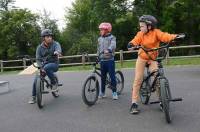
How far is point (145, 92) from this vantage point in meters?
8.70

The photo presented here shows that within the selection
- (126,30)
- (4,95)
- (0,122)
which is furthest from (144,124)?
(126,30)

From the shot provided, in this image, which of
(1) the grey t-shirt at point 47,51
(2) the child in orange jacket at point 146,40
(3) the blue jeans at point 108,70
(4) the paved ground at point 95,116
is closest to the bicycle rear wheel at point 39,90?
(4) the paved ground at point 95,116

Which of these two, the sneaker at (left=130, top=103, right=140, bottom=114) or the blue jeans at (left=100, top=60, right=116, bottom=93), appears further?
the blue jeans at (left=100, top=60, right=116, bottom=93)

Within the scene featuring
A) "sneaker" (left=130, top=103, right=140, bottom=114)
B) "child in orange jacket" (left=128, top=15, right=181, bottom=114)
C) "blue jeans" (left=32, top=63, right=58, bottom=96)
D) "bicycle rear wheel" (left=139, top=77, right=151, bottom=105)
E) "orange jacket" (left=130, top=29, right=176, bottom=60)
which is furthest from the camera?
"blue jeans" (left=32, top=63, right=58, bottom=96)

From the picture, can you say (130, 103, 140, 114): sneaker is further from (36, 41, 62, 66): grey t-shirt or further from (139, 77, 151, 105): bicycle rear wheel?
(36, 41, 62, 66): grey t-shirt

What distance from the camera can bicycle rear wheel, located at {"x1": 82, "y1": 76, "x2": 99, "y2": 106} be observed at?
30.3ft

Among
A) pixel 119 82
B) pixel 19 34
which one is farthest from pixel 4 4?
pixel 119 82

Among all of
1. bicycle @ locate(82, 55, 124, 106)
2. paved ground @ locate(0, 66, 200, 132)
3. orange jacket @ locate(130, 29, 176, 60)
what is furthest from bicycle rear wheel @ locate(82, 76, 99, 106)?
→ orange jacket @ locate(130, 29, 176, 60)

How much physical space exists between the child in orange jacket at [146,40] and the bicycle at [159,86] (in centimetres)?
9

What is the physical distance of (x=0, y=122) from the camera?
8461 millimetres

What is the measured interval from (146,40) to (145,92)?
110 cm

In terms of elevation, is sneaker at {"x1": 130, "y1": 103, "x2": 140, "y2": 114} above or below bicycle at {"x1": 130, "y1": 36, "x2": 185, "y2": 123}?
below

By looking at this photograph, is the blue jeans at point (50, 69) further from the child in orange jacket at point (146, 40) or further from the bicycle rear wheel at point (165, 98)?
the bicycle rear wheel at point (165, 98)

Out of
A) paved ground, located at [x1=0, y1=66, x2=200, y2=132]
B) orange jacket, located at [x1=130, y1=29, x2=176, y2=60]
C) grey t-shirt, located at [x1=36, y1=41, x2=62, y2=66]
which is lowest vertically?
paved ground, located at [x1=0, y1=66, x2=200, y2=132]
